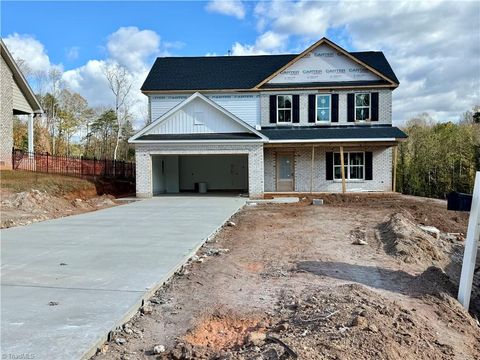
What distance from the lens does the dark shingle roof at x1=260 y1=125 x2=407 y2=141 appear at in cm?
2345

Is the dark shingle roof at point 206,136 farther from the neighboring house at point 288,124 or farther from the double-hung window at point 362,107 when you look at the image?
the double-hung window at point 362,107

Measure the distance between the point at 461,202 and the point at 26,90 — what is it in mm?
27823

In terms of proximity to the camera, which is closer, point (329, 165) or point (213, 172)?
point (329, 165)

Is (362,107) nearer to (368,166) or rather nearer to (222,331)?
(368,166)

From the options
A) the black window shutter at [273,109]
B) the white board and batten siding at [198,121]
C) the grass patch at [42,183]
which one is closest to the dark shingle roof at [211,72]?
the black window shutter at [273,109]

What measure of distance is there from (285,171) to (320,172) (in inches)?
81.6

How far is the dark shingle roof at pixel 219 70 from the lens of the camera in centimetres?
2655

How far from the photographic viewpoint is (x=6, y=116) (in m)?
25.3

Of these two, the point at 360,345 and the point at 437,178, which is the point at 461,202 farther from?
the point at 437,178

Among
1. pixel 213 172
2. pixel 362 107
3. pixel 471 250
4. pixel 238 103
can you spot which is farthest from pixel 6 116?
pixel 471 250

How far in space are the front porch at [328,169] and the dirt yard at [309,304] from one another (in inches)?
549

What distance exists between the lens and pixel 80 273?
7.03 m

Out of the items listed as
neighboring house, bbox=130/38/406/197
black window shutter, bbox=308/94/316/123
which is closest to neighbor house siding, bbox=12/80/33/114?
neighboring house, bbox=130/38/406/197

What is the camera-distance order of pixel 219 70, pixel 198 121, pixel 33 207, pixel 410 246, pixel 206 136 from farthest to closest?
pixel 219 70
pixel 198 121
pixel 206 136
pixel 33 207
pixel 410 246
